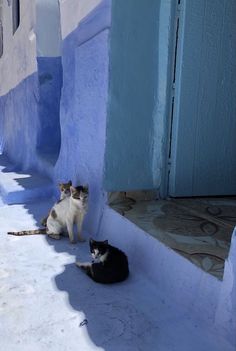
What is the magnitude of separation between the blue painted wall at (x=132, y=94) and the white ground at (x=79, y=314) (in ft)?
3.64

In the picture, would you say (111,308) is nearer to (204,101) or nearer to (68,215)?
(68,215)

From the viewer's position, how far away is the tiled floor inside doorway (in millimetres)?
2320

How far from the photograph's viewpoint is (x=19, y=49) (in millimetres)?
8078

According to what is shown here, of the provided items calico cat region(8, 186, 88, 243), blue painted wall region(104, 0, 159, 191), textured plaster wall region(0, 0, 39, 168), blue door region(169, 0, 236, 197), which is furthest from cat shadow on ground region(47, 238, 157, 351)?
textured plaster wall region(0, 0, 39, 168)

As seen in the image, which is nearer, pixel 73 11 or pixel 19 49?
pixel 73 11

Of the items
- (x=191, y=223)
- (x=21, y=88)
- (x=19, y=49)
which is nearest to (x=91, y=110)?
(x=191, y=223)

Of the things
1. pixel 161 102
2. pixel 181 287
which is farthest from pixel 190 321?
pixel 161 102

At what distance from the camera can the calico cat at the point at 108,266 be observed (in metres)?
2.59

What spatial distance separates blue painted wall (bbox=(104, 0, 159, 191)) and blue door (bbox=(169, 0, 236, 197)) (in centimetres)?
26

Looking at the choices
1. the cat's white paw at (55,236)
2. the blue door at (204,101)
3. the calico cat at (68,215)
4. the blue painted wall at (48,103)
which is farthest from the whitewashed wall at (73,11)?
the cat's white paw at (55,236)

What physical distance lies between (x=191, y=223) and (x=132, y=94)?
1422mm

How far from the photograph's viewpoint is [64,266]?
9.61 feet

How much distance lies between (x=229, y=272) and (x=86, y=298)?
1.02m

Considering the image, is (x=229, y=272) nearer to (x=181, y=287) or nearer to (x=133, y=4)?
(x=181, y=287)
